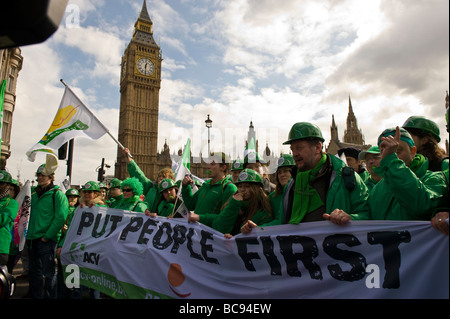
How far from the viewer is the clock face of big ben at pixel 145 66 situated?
74.1m

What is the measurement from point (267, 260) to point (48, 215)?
4172 millimetres

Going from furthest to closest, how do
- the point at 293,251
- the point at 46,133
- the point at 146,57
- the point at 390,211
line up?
1. the point at 146,57
2. the point at 46,133
3. the point at 293,251
4. the point at 390,211

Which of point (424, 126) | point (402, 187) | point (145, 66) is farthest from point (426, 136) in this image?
point (145, 66)

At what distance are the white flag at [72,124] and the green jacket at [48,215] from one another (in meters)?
→ 1.26

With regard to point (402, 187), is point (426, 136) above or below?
above

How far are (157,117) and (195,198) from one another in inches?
2950

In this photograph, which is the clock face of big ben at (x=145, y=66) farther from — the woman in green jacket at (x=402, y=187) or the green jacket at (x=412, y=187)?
the green jacket at (x=412, y=187)

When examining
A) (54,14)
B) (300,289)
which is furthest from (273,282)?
(54,14)

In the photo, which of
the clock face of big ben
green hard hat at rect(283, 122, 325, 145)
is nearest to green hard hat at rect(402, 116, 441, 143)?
green hard hat at rect(283, 122, 325, 145)

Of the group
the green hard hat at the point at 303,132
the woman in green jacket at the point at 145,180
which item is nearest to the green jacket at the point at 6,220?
the woman in green jacket at the point at 145,180

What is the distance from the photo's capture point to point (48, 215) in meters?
5.32

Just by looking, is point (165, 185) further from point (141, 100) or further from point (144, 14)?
point (144, 14)
